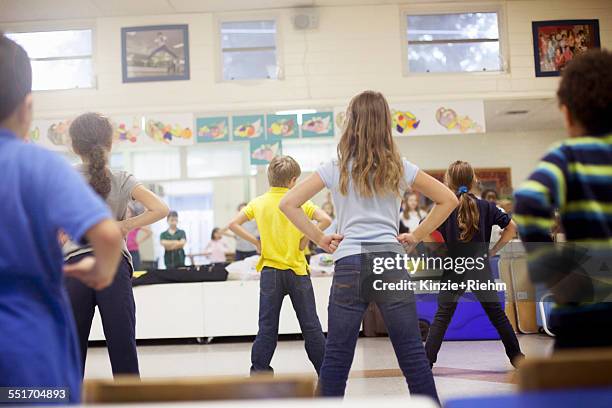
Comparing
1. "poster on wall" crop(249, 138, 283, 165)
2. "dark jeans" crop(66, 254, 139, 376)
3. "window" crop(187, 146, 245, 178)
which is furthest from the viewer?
"window" crop(187, 146, 245, 178)

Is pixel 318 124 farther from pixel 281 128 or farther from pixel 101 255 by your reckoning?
pixel 101 255

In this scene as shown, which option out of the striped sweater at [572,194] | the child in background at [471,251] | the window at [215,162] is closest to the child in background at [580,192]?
the striped sweater at [572,194]

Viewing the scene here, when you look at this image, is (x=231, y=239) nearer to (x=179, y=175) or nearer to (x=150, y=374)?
(x=179, y=175)

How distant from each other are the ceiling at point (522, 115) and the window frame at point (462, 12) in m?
0.49

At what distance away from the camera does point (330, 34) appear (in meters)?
8.07

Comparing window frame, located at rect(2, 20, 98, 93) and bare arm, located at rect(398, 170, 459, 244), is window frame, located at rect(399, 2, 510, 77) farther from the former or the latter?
bare arm, located at rect(398, 170, 459, 244)

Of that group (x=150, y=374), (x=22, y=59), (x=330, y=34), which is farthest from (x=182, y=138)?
(x=22, y=59)

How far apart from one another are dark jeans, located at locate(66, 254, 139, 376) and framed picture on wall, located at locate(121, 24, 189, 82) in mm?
5662

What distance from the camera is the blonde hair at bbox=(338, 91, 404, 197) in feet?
8.46

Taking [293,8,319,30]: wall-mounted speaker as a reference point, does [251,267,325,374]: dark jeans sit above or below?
below

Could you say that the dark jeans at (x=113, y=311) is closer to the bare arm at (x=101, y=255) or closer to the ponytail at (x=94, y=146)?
the ponytail at (x=94, y=146)

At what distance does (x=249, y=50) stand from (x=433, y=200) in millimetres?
5937

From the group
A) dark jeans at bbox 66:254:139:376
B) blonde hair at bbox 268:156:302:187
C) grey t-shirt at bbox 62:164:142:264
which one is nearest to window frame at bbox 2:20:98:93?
blonde hair at bbox 268:156:302:187

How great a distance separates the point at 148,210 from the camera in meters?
3.06
